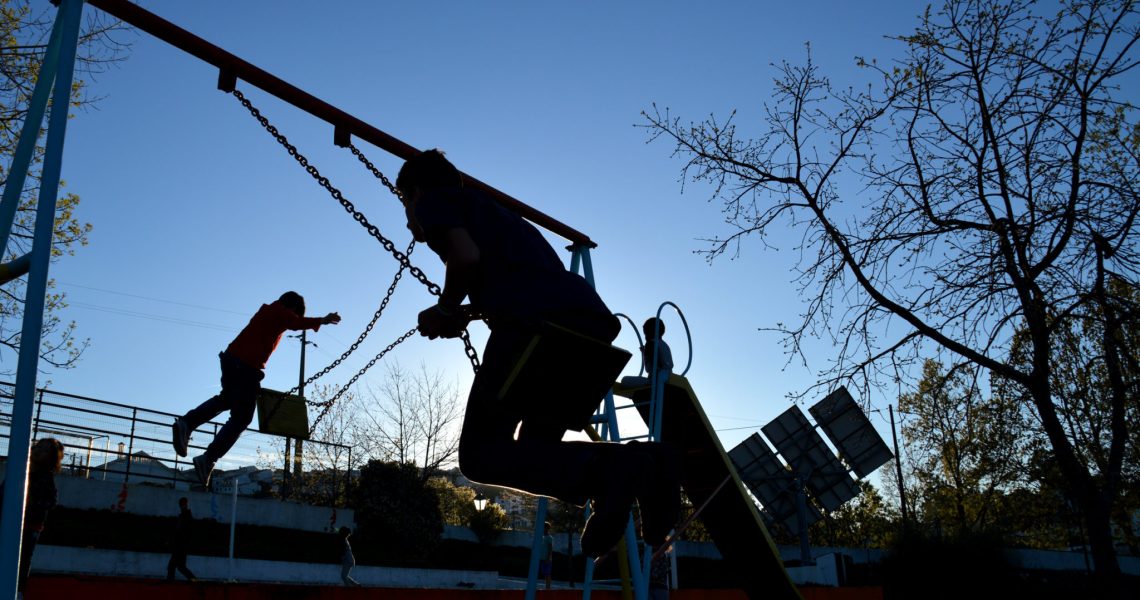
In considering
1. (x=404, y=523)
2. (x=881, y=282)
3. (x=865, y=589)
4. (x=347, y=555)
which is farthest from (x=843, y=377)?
(x=404, y=523)

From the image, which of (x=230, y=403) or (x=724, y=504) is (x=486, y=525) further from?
(x=230, y=403)

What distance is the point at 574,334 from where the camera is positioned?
305 cm

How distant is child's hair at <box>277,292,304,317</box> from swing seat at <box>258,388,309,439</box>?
67 centimetres

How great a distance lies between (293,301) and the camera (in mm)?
5938

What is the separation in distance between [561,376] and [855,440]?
15.6 meters

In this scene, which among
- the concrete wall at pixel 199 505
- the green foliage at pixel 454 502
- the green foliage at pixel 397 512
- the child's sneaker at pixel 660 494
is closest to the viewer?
the child's sneaker at pixel 660 494

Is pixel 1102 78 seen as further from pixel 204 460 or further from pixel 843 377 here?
pixel 204 460

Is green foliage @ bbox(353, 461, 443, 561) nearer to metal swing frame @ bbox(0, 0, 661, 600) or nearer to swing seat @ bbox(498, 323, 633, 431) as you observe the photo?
metal swing frame @ bbox(0, 0, 661, 600)

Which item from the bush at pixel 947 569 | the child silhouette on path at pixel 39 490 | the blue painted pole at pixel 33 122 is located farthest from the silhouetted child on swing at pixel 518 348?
the bush at pixel 947 569

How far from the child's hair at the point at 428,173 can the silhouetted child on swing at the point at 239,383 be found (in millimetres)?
2715

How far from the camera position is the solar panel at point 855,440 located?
16.4 meters

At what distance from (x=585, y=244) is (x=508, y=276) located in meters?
2.99

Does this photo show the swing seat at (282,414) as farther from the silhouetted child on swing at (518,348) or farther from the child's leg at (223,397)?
the silhouetted child on swing at (518,348)

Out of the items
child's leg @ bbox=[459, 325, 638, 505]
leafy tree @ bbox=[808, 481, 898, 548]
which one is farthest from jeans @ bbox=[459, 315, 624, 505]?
leafy tree @ bbox=[808, 481, 898, 548]
